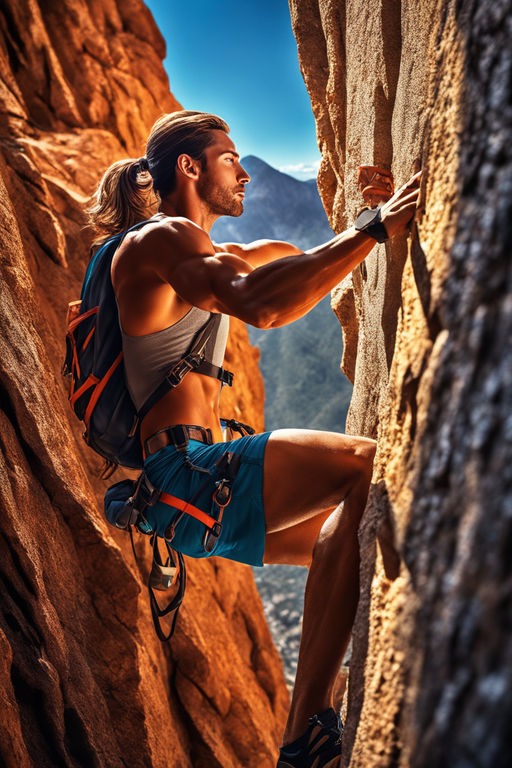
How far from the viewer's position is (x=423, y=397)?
1086 mm

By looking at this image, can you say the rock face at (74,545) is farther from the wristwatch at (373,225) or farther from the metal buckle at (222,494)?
the wristwatch at (373,225)

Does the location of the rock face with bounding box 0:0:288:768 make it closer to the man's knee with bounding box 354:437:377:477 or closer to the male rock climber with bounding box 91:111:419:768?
the male rock climber with bounding box 91:111:419:768

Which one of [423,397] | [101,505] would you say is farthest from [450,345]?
[101,505]

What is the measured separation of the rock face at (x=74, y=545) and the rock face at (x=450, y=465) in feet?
5.12

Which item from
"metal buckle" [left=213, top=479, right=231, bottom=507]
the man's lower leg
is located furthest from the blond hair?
the man's lower leg

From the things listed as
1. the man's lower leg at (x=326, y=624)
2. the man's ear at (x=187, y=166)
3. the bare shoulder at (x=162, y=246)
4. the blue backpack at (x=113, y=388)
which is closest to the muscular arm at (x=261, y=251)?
the man's ear at (x=187, y=166)

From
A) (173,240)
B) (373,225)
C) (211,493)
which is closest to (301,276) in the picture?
(373,225)

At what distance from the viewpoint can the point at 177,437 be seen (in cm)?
204

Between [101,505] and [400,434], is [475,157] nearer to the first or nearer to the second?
[400,434]

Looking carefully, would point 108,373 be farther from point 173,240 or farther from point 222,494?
point 222,494

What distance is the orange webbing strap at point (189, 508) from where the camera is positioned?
75.1 inches

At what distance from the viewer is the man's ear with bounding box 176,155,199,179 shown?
2.55 metres

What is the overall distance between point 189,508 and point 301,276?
2.68 feet

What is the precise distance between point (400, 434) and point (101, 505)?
2.90m
